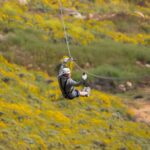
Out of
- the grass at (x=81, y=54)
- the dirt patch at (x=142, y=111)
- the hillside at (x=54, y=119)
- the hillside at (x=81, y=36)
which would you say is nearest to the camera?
the hillside at (x=54, y=119)

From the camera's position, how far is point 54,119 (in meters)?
25.3

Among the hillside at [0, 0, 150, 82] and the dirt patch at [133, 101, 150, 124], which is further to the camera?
the hillside at [0, 0, 150, 82]

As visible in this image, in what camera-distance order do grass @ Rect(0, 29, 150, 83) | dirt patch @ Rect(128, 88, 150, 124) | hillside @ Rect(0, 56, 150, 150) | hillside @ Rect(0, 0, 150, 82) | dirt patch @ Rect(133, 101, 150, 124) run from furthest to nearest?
hillside @ Rect(0, 0, 150, 82)
grass @ Rect(0, 29, 150, 83)
dirt patch @ Rect(128, 88, 150, 124)
dirt patch @ Rect(133, 101, 150, 124)
hillside @ Rect(0, 56, 150, 150)

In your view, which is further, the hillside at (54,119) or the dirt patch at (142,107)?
the dirt patch at (142,107)

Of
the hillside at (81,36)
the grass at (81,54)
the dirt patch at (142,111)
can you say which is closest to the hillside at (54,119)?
the dirt patch at (142,111)

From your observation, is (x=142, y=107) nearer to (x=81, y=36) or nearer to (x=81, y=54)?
(x=81, y=54)

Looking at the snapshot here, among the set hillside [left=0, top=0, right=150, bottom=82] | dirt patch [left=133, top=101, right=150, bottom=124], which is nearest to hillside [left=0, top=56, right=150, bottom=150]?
dirt patch [left=133, top=101, right=150, bottom=124]

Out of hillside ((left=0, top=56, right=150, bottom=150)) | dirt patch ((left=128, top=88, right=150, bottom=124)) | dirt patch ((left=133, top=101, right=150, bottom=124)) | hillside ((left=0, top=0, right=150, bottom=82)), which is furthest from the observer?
hillside ((left=0, top=0, right=150, bottom=82))

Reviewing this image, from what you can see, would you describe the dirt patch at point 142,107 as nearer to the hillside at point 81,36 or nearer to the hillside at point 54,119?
the hillside at point 54,119

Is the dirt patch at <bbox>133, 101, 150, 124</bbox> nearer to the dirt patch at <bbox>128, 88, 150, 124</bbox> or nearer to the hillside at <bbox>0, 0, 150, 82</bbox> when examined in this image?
the dirt patch at <bbox>128, 88, 150, 124</bbox>

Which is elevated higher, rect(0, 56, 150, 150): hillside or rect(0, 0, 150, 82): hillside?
rect(0, 56, 150, 150): hillside

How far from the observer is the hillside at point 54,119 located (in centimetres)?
2222

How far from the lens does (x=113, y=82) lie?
35.2m

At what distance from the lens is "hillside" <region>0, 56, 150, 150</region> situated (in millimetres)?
22219
